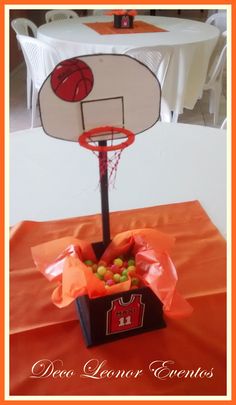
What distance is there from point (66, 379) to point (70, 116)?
36 cm

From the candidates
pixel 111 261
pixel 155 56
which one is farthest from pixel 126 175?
pixel 155 56

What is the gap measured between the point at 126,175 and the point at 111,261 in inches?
17.4

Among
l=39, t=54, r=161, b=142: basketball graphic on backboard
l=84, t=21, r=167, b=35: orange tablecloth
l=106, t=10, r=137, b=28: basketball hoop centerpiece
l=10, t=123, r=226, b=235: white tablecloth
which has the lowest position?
l=10, t=123, r=226, b=235: white tablecloth

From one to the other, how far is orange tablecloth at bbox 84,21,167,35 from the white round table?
81mm

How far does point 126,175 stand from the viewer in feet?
3.31

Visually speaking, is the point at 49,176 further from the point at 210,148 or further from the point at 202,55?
the point at 202,55

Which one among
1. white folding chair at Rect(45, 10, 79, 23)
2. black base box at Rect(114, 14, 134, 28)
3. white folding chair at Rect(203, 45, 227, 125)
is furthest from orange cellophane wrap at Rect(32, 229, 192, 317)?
white folding chair at Rect(45, 10, 79, 23)

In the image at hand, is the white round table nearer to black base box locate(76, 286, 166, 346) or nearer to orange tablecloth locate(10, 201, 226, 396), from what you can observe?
orange tablecloth locate(10, 201, 226, 396)

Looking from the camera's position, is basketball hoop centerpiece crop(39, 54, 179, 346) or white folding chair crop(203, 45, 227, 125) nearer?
basketball hoop centerpiece crop(39, 54, 179, 346)

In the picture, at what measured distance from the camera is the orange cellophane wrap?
21.0 inches

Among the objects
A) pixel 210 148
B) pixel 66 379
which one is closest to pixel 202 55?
pixel 210 148

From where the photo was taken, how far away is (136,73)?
499 millimetres

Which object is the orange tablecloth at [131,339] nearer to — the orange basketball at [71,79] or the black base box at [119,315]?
the black base box at [119,315]

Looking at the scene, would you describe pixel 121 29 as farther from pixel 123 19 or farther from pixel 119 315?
pixel 119 315
